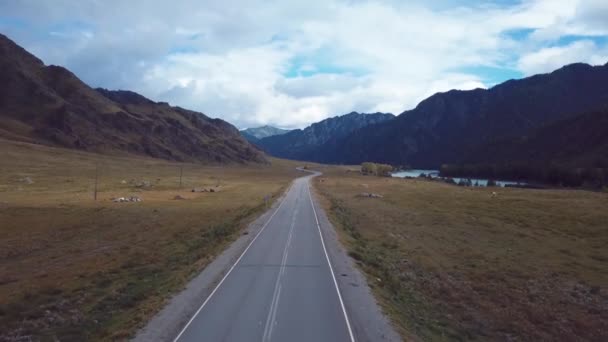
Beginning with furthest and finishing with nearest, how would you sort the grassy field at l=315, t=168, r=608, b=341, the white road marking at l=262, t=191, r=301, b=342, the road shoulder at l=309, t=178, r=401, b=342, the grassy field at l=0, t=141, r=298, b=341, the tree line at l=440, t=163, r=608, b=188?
the tree line at l=440, t=163, r=608, b=188 → the grassy field at l=315, t=168, r=608, b=341 → the grassy field at l=0, t=141, r=298, b=341 → the road shoulder at l=309, t=178, r=401, b=342 → the white road marking at l=262, t=191, r=301, b=342

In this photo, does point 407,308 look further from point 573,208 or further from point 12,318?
point 573,208

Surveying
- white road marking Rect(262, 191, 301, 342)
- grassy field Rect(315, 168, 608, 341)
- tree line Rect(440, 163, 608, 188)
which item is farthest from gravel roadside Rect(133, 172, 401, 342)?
tree line Rect(440, 163, 608, 188)

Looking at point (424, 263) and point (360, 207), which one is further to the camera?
point (360, 207)

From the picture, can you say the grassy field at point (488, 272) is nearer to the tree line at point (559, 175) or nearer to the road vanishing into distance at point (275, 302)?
the road vanishing into distance at point (275, 302)

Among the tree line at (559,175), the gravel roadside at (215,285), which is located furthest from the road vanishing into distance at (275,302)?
the tree line at (559,175)

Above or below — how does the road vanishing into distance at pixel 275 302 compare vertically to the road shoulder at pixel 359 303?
below

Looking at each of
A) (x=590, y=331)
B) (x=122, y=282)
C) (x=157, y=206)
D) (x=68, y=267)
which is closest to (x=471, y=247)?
(x=590, y=331)

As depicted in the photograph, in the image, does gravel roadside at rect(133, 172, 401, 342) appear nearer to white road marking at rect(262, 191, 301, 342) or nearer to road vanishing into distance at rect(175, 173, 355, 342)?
road vanishing into distance at rect(175, 173, 355, 342)
